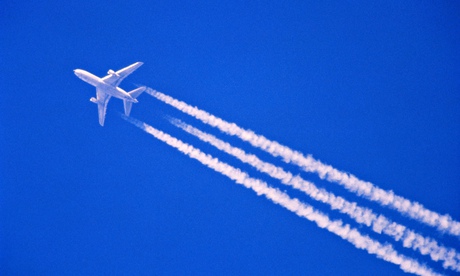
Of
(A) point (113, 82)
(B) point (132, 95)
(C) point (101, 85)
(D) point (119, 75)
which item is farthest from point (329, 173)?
(C) point (101, 85)

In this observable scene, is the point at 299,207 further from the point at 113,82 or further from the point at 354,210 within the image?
the point at 113,82

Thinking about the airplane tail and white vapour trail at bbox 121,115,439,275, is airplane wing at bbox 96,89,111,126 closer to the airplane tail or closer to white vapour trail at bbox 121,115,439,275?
the airplane tail

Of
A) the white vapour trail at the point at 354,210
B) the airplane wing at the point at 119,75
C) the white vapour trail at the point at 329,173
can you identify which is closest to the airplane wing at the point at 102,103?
the airplane wing at the point at 119,75

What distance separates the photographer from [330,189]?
19547 mm

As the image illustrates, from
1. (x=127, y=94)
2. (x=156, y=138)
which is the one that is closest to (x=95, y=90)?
(x=127, y=94)

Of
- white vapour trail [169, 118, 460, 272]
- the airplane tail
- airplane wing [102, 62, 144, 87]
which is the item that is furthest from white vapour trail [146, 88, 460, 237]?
airplane wing [102, 62, 144, 87]

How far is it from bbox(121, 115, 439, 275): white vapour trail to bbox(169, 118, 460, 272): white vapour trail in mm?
707

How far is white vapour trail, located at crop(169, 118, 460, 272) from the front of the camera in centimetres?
→ 1725

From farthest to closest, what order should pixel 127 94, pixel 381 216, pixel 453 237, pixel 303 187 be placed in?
pixel 127 94
pixel 303 187
pixel 381 216
pixel 453 237

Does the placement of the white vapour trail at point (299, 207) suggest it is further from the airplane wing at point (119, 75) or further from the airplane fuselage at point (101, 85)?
the airplane wing at point (119, 75)

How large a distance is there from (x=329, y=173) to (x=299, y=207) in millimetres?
2575

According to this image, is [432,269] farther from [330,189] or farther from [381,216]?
[330,189]

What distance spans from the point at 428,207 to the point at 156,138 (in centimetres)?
1703

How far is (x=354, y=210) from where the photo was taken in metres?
19.0
